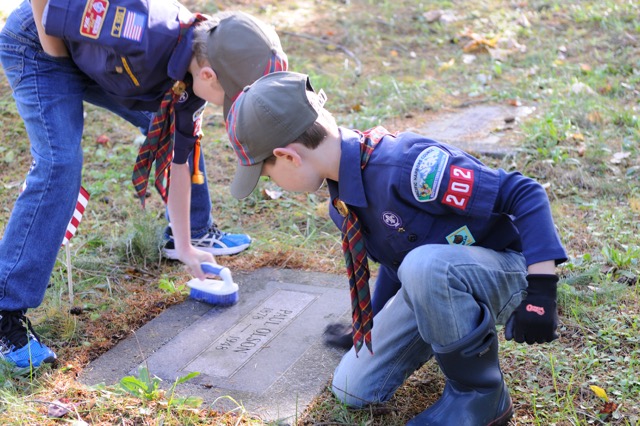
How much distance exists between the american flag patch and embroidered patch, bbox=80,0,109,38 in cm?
8

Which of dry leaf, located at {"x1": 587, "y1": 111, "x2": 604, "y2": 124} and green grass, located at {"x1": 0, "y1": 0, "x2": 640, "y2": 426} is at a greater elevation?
dry leaf, located at {"x1": 587, "y1": 111, "x2": 604, "y2": 124}

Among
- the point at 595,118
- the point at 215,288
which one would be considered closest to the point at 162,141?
the point at 215,288

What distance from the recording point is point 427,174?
84.0 inches

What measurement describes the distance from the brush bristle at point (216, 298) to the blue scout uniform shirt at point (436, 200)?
3.07ft

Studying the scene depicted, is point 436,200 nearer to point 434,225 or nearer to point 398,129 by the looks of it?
point 434,225

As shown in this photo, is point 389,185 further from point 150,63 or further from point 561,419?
point 150,63

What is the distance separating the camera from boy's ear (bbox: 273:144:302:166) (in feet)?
7.13

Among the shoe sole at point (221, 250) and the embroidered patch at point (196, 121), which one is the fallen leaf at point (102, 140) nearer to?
the shoe sole at point (221, 250)

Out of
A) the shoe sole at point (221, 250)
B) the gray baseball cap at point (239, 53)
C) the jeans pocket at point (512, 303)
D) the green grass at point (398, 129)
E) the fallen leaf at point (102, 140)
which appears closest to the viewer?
the jeans pocket at point (512, 303)

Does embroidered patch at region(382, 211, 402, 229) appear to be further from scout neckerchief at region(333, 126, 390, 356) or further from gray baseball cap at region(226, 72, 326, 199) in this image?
gray baseball cap at region(226, 72, 326, 199)

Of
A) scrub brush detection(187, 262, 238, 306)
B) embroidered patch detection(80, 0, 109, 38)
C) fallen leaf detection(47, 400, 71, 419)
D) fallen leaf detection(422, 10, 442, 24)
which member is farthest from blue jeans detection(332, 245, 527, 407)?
fallen leaf detection(422, 10, 442, 24)

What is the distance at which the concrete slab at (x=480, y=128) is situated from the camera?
175 inches

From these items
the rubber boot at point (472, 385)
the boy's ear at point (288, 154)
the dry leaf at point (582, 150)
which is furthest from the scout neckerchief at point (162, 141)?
the dry leaf at point (582, 150)

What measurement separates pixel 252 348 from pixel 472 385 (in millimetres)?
924
